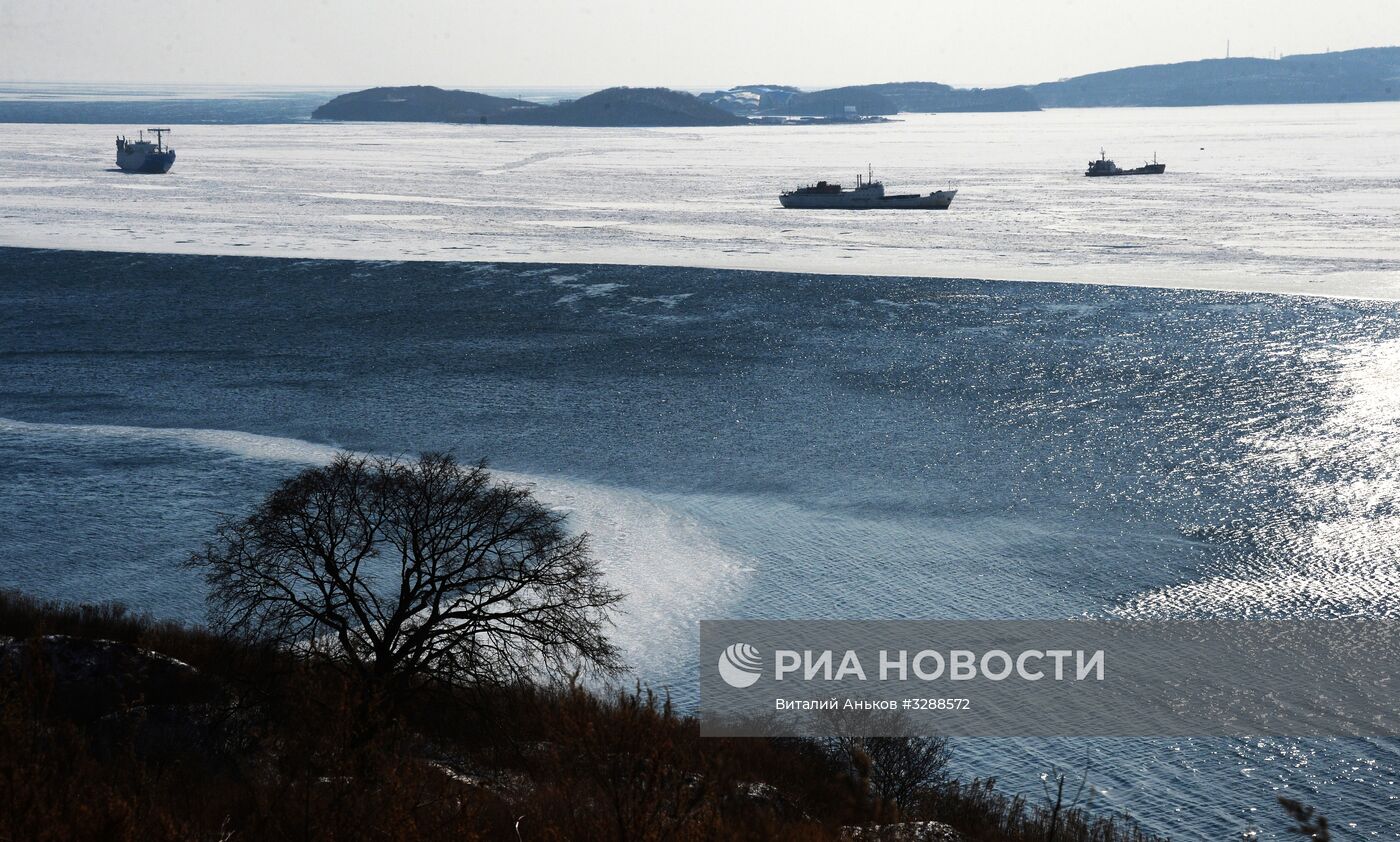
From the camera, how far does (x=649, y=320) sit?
137ft

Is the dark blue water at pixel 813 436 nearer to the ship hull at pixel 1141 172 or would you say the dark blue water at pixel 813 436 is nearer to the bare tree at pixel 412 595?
the bare tree at pixel 412 595

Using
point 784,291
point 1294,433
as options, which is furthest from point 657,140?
point 1294,433

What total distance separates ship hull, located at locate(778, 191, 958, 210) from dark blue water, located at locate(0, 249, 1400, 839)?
30.1 metres

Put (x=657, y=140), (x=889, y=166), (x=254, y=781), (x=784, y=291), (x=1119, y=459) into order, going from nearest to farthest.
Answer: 1. (x=254, y=781)
2. (x=1119, y=459)
3. (x=784, y=291)
4. (x=889, y=166)
5. (x=657, y=140)

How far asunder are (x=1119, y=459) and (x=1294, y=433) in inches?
175

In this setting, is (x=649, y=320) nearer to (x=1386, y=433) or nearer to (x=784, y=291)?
(x=784, y=291)

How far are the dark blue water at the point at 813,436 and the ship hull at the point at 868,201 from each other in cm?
3009

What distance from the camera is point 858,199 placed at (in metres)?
78.9

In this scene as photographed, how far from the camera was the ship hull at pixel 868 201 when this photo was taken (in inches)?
3051

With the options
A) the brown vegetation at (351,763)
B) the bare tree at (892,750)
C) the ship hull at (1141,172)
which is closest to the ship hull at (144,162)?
the ship hull at (1141,172)

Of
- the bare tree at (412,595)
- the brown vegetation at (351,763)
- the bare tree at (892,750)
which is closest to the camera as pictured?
the brown vegetation at (351,763)

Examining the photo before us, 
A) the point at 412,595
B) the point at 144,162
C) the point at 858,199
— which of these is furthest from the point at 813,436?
the point at 144,162

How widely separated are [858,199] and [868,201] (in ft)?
2.13

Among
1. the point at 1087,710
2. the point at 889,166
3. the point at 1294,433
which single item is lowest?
the point at 1087,710
